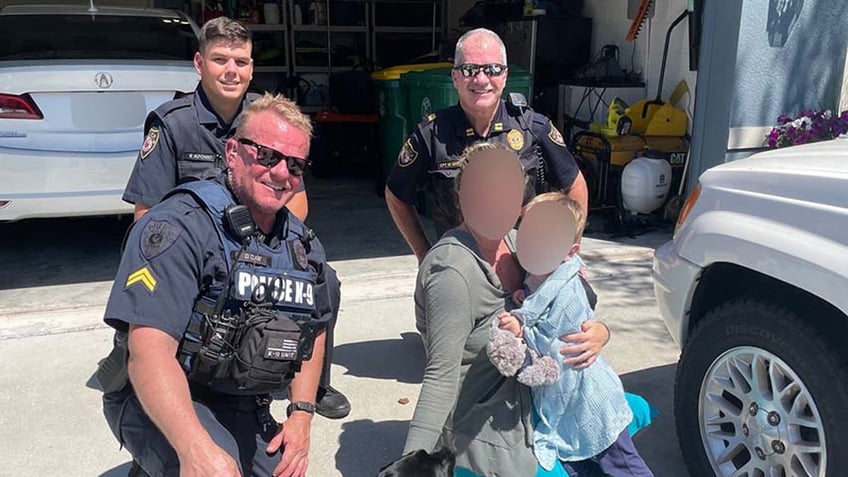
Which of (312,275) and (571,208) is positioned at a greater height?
(571,208)

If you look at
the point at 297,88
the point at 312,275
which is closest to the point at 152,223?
the point at 312,275

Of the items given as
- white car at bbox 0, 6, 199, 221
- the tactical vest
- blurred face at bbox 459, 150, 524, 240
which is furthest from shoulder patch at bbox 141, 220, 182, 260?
white car at bbox 0, 6, 199, 221

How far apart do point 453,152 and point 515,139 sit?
0.91ft

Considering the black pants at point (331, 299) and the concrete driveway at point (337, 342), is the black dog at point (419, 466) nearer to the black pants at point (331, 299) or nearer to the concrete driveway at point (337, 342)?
the black pants at point (331, 299)

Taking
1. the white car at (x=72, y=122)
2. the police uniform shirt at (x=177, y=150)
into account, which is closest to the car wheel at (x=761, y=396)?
the police uniform shirt at (x=177, y=150)

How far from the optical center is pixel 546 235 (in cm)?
206

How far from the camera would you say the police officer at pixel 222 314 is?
1.75m

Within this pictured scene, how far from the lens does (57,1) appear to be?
31.8 feet

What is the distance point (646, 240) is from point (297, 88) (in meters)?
5.54

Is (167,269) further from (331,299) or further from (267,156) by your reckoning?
(331,299)

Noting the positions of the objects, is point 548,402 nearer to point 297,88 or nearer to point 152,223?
point 152,223

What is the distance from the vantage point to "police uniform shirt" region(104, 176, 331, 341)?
176 centimetres

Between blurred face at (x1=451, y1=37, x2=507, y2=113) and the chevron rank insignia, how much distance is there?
5.51 feet

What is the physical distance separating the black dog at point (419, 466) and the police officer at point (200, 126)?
112 cm
